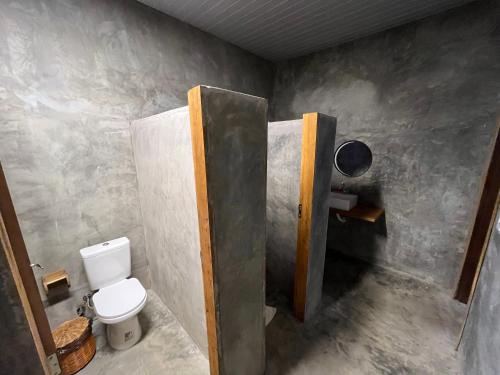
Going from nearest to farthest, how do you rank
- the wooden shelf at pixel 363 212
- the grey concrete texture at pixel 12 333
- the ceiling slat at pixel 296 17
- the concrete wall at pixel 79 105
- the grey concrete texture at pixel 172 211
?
the grey concrete texture at pixel 12 333
the grey concrete texture at pixel 172 211
the concrete wall at pixel 79 105
the ceiling slat at pixel 296 17
the wooden shelf at pixel 363 212

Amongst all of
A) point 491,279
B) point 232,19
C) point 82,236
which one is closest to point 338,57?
point 232,19

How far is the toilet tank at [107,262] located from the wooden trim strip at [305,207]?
1.62 m

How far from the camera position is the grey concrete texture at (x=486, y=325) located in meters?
0.99

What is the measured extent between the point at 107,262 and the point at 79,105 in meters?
1.37

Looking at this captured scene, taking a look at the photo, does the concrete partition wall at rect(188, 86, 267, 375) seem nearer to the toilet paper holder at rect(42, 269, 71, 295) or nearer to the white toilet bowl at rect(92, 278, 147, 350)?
the white toilet bowl at rect(92, 278, 147, 350)

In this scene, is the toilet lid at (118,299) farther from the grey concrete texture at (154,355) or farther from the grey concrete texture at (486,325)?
the grey concrete texture at (486,325)

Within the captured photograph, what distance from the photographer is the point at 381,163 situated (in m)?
2.67

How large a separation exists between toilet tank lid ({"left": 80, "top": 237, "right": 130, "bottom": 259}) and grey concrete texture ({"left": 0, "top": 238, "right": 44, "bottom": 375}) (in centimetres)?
136

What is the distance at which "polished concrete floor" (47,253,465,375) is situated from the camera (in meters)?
1.63

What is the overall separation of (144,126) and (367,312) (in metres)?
2.74

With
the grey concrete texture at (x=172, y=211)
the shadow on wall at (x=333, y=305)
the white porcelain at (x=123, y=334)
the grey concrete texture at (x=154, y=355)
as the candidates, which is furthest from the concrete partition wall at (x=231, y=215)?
the white porcelain at (x=123, y=334)

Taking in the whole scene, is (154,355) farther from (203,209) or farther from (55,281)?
(203,209)

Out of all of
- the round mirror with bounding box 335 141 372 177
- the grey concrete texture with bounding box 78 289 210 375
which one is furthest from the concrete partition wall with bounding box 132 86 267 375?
the round mirror with bounding box 335 141 372 177

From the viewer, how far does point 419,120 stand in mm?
2350
